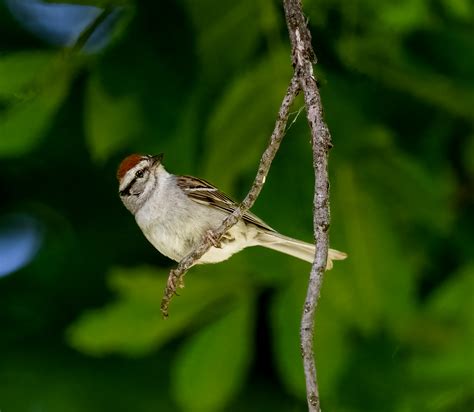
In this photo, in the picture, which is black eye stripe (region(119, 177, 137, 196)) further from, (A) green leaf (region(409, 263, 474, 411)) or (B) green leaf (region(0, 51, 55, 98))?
(A) green leaf (region(409, 263, 474, 411))

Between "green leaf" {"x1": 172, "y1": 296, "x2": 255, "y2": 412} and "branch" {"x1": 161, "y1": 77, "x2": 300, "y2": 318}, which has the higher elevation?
"branch" {"x1": 161, "y1": 77, "x2": 300, "y2": 318}

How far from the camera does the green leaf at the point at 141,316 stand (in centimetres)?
382

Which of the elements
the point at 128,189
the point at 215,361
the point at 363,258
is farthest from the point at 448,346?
the point at 128,189

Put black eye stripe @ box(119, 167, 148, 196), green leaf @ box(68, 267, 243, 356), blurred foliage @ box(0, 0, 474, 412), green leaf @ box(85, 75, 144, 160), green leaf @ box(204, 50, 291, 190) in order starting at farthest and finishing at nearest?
green leaf @ box(68, 267, 243, 356) < green leaf @ box(85, 75, 144, 160) < blurred foliage @ box(0, 0, 474, 412) < green leaf @ box(204, 50, 291, 190) < black eye stripe @ box(119, 167, 148, 196)

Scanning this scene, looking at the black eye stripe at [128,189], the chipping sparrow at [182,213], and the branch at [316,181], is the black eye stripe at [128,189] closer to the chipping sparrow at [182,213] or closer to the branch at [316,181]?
the chipping sparrow at [182,213]

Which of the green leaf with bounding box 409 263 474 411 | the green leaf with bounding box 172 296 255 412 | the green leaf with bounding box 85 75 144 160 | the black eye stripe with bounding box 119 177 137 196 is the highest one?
the green leaf with bounding box 85 75 144 160

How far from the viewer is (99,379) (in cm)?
454

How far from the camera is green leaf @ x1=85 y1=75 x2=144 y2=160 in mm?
3652

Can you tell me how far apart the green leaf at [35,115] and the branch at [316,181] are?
1.82 metres

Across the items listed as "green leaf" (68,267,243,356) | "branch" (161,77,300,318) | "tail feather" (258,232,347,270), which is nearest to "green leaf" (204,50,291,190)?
"tail feather" (258,232,347,270)

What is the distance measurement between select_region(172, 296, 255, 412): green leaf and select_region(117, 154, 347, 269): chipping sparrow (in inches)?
32.7

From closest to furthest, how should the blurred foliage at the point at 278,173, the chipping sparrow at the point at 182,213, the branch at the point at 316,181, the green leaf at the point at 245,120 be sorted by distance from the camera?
the branch at the point at 316,181 → the chipping sparrow at the point at 182,213 → the green leaf at the point at 245,120 → the blurred foliage at the point at 278,173

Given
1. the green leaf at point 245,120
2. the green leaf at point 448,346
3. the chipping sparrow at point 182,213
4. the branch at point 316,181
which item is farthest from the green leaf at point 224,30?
the branch at point 316,181

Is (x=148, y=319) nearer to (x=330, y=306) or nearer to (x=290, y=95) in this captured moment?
(x=330, y=306)
